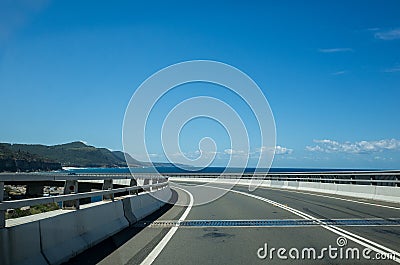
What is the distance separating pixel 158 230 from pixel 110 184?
1895 mm

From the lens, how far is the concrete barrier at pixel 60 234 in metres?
7.28

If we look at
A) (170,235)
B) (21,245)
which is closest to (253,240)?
(170,235)

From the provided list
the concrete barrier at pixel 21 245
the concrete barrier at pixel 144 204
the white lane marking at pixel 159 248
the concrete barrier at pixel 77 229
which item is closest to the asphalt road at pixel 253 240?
the white lane marking at pixel 159 248

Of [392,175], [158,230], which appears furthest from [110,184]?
[392,175]

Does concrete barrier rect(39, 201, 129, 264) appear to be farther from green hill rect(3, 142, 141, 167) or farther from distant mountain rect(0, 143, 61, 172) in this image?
green hill rect(3, 142, 141, 167)

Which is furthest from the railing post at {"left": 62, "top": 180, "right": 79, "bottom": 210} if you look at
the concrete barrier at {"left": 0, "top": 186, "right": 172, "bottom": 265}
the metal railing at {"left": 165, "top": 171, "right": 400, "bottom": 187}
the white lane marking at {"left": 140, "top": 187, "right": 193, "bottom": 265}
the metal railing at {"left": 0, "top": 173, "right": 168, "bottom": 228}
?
the metal railing at {"left": 165, "top": 171, "right": 400, "bottom": 187}

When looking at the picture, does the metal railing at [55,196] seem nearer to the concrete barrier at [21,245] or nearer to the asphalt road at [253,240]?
the concrete barrier at [21,245]

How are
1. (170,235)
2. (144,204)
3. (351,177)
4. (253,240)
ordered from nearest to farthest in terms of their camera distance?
(253,240) < (170,235) < (144,204) < (351,177)

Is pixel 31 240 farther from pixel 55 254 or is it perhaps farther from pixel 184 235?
pixel 184 235

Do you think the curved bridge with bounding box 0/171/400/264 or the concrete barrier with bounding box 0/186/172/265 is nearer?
the concrete barrier with bounding box 0/186/172/265

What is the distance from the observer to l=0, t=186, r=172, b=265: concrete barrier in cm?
728

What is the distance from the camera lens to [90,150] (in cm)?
12194

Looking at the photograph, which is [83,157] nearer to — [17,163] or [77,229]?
[17,163]

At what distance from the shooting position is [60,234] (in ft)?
29.9
